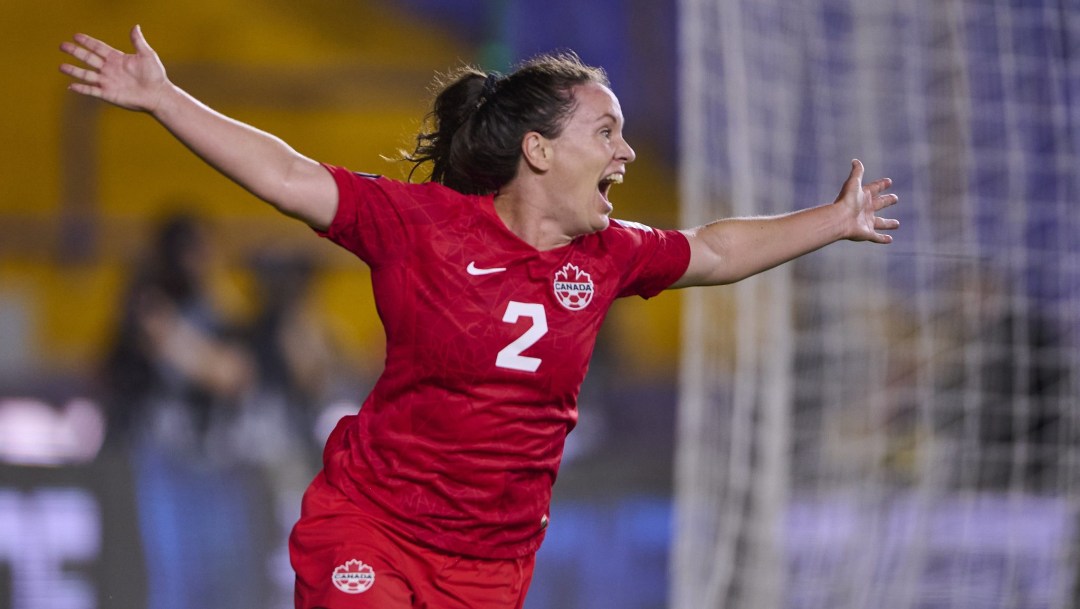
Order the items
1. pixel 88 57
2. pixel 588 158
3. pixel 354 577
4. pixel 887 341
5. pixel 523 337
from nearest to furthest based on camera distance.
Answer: pixel 88 57 < pixel 354 577 < pixel 523 337 < pixel 588 158 < pixel 887 341

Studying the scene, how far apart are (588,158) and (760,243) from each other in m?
0.52

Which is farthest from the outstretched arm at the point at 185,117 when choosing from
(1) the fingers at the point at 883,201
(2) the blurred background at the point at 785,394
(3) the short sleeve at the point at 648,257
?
(2) the blurred background at the point at 785,394

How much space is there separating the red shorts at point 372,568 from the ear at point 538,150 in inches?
33.0

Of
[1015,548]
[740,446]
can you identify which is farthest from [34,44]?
[1015,548]

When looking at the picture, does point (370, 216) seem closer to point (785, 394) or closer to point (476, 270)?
point (476, 270)

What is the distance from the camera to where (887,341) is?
5766 mm

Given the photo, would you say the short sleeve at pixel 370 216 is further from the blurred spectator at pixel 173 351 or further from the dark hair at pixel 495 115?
the blurred spectator at pixel 173 351

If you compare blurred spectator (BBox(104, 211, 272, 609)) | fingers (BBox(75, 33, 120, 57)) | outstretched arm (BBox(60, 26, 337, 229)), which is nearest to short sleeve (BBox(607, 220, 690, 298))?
outstretched arm (BBox(60, 26, 337, 229))

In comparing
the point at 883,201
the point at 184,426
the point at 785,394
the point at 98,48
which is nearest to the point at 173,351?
the point at 184,426

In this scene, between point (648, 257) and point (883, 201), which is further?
point (883, 201)

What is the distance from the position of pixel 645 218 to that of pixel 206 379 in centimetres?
444

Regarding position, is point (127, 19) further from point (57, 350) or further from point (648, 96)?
point (648, 96)

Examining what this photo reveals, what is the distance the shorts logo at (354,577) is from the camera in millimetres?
2740

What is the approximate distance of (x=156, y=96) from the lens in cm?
255
